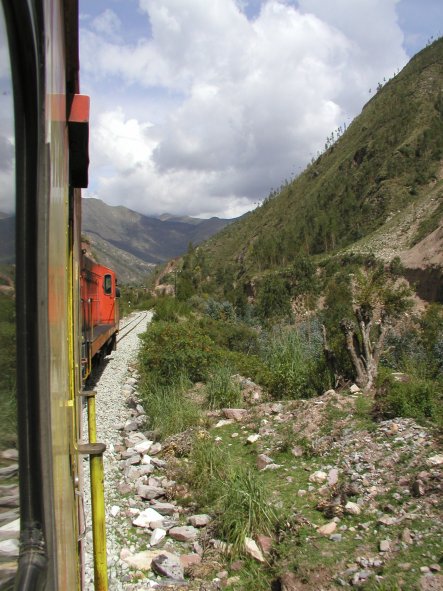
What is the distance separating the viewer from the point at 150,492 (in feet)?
18.2

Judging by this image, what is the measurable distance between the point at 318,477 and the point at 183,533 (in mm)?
1625

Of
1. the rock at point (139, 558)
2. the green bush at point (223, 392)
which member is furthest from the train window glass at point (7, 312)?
the green bush at point (223, 392)

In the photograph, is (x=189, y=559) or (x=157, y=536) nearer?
(x=189, y=559)

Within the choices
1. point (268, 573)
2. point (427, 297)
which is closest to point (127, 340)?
point (268, 573)

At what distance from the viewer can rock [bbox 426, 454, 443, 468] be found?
4.86 metres

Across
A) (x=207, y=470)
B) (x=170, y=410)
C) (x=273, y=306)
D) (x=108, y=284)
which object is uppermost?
(x=108, y=284)

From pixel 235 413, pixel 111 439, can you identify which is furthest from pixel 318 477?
pixel 111 439

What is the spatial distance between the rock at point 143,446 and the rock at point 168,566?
8.69ft

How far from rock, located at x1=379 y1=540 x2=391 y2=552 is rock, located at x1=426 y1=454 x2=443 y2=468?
1.22 m

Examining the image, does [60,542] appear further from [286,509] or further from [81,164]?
[286,509]

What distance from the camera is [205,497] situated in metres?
5.24

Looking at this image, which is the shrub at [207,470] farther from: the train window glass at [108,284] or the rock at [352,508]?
the train window glass at [108,284]

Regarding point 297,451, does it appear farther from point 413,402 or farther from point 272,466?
point 413,402

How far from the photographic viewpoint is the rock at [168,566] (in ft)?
13.0
